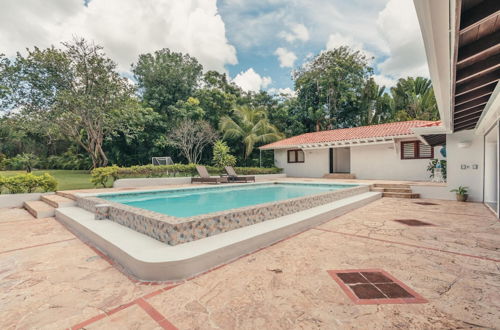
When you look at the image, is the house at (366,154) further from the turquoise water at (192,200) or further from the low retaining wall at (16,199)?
the low retaining wall at (16,199)

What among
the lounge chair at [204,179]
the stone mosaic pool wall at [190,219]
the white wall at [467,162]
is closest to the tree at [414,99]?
the white wall at [467,162]

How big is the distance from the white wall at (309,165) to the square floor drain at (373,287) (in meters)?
15.8

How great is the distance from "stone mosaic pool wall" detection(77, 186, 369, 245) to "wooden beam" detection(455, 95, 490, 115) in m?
4.31

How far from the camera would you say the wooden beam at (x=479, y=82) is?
3.88 m

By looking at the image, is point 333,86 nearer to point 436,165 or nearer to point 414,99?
point 414,99

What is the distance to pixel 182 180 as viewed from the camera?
47.1ft

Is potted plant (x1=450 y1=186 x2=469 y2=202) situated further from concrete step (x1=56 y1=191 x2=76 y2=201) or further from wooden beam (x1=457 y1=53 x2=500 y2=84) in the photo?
concrete step (x1=56 y1=191 x2=76 y2=201)

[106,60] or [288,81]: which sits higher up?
[288,81]

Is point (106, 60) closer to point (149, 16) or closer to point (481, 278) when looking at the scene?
point (149, 16)

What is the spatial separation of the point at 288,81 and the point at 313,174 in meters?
16.2

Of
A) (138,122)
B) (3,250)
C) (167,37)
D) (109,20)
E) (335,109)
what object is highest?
(167,37)

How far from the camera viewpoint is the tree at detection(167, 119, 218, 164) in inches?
770

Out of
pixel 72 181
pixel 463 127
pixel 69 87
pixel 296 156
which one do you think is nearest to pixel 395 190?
pixel 463 127

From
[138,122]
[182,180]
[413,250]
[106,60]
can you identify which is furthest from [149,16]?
[413,250]
